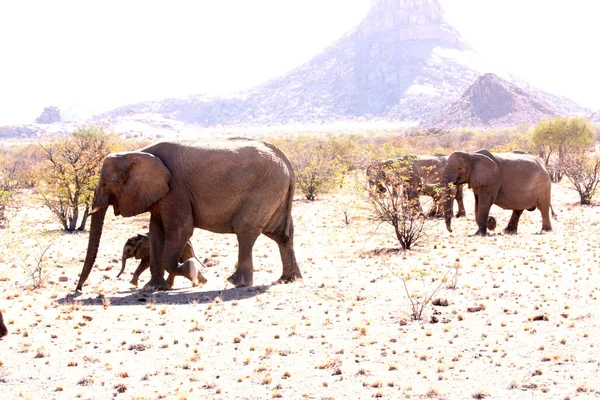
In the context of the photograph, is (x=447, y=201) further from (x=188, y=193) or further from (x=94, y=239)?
(x=94, y=239)

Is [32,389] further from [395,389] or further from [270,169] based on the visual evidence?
[270,169]

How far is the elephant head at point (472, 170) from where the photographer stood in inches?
766

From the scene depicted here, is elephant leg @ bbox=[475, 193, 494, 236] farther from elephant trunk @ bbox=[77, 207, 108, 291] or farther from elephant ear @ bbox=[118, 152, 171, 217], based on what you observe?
elephant trunk @ bbox=[77, 207, 108, 291]

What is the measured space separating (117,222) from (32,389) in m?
17.2

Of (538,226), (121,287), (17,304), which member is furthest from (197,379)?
(538,226)

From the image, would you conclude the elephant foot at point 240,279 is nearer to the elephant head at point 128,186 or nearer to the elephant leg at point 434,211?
the elephant head at point 128,186

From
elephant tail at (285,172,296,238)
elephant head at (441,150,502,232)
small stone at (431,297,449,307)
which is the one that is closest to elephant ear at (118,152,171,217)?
elephant tail at (285,172,296,238)

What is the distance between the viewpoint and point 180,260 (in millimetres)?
12477

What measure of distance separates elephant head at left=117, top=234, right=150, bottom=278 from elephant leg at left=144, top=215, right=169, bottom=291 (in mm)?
1192

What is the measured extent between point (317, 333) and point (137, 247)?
536 centimetres

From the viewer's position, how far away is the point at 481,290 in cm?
1205

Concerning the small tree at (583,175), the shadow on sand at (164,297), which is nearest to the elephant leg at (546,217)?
the small tree at (583,175)

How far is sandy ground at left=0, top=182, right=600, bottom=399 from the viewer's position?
7.34m

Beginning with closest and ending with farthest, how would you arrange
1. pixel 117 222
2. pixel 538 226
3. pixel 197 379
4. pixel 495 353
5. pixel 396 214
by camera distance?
pixel 197 379 → pixel 495 353 → pixel 396 214 → pixel 538 226 → pixel 117 222
